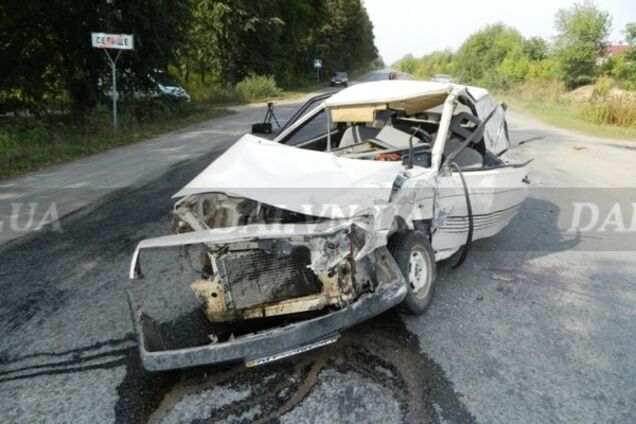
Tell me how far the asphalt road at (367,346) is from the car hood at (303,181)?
918 mm

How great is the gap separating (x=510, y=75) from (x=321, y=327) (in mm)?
39016

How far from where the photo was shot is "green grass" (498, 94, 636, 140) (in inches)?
603

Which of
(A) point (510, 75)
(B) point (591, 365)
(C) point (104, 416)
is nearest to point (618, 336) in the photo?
(B) point (591, 365)

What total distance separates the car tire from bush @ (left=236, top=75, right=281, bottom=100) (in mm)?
25547

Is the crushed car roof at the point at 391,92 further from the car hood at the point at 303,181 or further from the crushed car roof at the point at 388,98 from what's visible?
the car hood at the point at 303,181

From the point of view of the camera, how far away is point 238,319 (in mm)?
2939

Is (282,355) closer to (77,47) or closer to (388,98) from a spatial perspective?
(388,98)

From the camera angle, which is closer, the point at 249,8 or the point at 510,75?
the point at 249,8

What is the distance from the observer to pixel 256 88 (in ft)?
95.3

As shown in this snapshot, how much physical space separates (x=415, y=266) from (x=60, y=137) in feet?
36.8

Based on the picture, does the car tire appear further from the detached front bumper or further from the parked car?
the parked car

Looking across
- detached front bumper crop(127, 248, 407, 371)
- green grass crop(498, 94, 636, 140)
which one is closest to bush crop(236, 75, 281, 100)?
green grass crop(498, 94, 636, 140)

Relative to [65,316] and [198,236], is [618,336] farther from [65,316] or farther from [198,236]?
[65,316]

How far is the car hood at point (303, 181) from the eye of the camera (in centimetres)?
292
